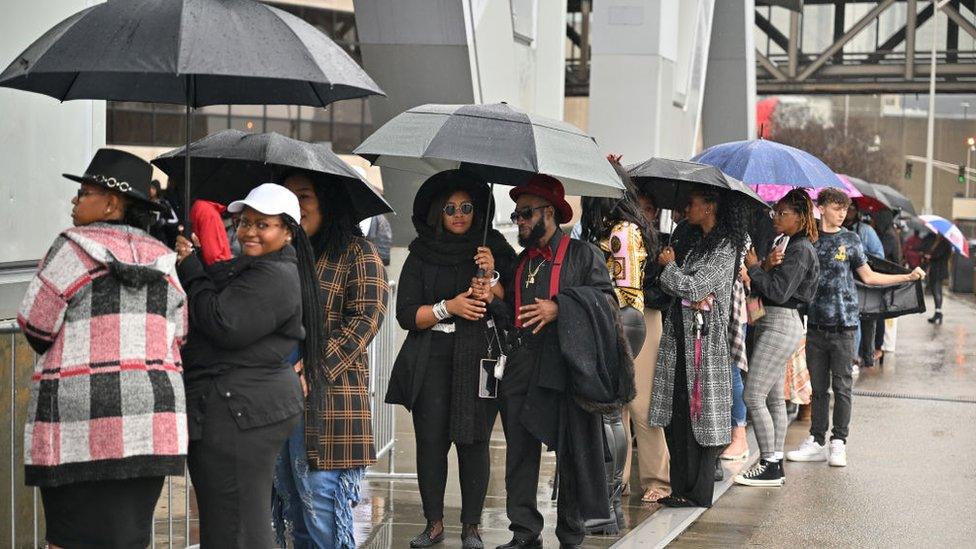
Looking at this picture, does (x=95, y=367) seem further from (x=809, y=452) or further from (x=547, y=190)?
(x=809, y=452)

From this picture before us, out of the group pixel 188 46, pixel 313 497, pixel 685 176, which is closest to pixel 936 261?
pixel 685 176

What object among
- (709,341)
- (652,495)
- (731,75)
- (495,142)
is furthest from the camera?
(731,75)

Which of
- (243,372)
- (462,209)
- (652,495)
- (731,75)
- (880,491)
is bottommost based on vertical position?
(880,491)

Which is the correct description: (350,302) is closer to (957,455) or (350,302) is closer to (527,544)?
(527,544)

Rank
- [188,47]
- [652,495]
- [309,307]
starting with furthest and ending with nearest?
[652,495]
[309,307]
[188,47]

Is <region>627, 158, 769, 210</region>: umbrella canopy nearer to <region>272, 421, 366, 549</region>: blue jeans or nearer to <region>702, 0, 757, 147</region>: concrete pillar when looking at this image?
<region>272, 421, 366, 549</region>: blue jeans

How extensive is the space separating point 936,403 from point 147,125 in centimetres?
3191

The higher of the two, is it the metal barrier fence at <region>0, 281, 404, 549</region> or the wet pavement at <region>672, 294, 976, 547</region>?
the metal barrier fence at <region>0, 281, 404, 549</region>

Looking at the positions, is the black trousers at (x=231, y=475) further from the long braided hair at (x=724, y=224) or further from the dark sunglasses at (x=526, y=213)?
the long braided hair at (x=724, y=224)

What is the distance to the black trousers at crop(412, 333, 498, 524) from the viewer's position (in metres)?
7.03

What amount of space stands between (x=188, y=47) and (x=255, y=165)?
1971mm

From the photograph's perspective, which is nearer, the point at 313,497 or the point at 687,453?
the point at 313,497

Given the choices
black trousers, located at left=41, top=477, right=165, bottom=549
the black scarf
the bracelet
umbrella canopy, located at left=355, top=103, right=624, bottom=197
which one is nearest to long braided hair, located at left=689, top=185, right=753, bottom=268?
umbrella canopy, located at left=355, top=103, right=624, bottom=197

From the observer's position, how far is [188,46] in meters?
4.69
